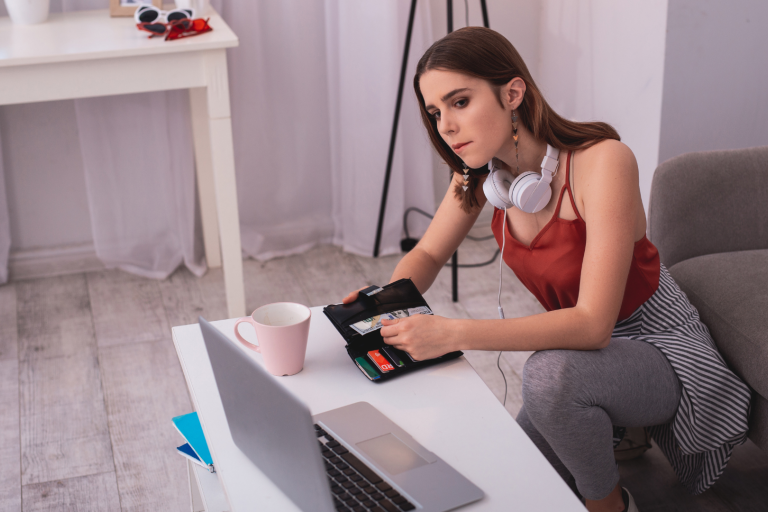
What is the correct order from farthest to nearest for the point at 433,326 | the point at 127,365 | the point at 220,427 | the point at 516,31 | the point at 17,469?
the point at 516,31 < the point at 127,365 < the point at 17,469 < the point at 433,326 < the point at 220,427

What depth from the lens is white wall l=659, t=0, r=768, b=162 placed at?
6.56 ft

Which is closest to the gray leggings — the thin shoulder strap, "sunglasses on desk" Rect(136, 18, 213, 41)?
the thin shoulder strap

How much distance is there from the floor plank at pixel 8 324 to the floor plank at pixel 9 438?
5 cm

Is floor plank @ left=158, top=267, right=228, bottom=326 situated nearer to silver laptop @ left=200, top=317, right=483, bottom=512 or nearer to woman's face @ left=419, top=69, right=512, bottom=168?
woman's face @ left=419, top=69, right=512, bottom=168

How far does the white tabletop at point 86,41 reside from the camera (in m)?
1.73

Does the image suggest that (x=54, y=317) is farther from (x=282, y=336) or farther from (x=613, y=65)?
(x=613, y=65)

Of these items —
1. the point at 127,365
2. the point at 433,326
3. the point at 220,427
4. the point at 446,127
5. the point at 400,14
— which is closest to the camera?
the point at 220,427

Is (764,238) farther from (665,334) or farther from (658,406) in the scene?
(658,406)

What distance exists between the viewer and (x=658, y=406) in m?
1.16

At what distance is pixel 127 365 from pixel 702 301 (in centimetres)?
139

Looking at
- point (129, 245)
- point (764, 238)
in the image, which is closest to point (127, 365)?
point (129, 245)

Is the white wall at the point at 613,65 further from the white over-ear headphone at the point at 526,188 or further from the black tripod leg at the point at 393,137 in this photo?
the white over-ear headphone at the point at 526,188

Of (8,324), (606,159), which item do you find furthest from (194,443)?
(8,324)

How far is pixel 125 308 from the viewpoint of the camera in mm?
2236
